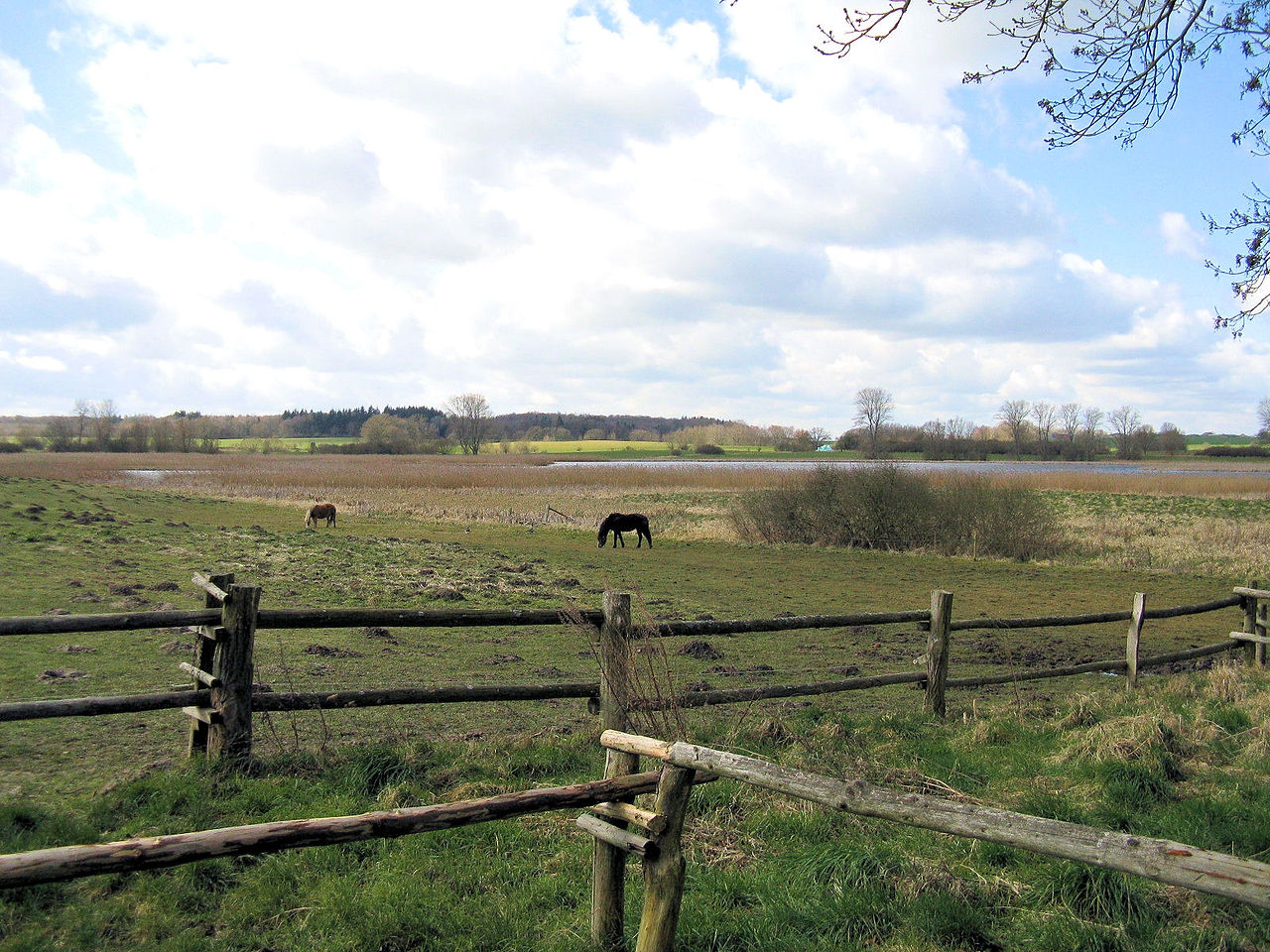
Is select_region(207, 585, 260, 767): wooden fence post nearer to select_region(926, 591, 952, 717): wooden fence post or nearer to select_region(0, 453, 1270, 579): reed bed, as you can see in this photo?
select_region(926, 591, 952, 717): wooden fence post

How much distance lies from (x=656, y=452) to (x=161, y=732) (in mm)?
125838

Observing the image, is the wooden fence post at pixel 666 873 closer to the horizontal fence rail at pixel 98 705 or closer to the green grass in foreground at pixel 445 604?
the green grass in foreground at pixel 445 604

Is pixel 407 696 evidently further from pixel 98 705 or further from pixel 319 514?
pixel 319 514

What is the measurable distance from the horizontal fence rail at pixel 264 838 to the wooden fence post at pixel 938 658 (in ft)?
18.7

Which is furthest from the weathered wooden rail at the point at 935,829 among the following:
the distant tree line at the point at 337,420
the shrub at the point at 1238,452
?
the distant tree line at the point at 337,420

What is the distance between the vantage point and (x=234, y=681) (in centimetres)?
589

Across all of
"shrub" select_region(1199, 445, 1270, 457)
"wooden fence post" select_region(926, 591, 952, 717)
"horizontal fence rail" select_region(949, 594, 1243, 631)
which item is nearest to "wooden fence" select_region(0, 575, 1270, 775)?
"wooden fence post" select_region(926, 591, 952, 717)

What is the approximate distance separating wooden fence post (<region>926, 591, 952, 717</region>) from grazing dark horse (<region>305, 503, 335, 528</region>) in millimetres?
23932

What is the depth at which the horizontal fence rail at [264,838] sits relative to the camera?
8.70 ft

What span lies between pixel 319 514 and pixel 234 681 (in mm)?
24401

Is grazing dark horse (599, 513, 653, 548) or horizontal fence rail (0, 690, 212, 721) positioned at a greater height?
horizontal fence rail (0, 690, 212, 721)

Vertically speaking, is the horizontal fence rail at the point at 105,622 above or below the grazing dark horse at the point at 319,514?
above

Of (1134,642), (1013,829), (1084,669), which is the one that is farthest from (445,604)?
(1013,829)

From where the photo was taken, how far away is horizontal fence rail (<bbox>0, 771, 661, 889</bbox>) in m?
2.65
